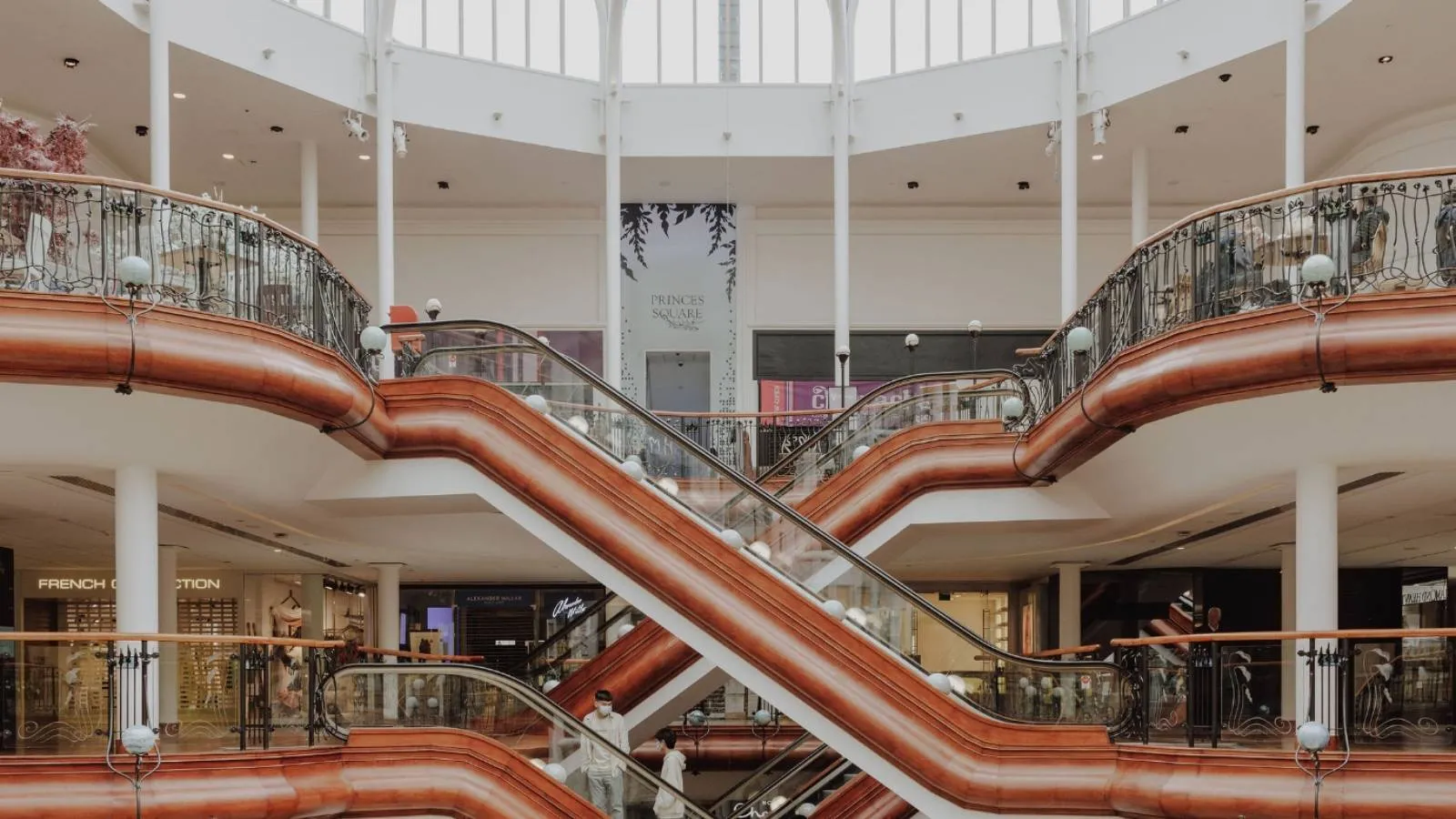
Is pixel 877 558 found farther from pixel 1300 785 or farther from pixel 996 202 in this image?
pixel 996 202

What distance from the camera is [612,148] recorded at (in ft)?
72.0

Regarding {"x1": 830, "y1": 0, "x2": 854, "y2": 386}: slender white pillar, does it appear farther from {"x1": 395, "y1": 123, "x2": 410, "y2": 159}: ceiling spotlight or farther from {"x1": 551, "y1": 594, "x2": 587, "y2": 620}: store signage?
{"x1": 551, "y1": 594, "x2": 587, "y2": 620}: store signage

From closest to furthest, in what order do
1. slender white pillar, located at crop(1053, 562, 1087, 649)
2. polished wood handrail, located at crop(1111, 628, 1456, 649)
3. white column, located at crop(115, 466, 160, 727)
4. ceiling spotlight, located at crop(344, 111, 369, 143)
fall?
1. polished wood handrail, located at crop(1111, 628, 1456, 649)
2. white column, located at crop(115, 466, 160, 727)
3. ceiling spotlight, located at crop(344, 111, 369, 143)
4. slender white pillar, located at crop(1053, 562, 1087, 649)

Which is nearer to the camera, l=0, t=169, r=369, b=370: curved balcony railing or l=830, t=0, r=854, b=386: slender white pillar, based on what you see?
l=0, t=169, r=369, b=370: curved balcony railing

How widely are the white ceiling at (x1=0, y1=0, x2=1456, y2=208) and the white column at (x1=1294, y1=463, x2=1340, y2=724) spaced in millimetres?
7109

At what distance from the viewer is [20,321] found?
9.95 metres

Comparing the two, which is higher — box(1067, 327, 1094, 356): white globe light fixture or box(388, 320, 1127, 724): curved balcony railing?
box(1067, 327, 1094, 356): white globe light fixture

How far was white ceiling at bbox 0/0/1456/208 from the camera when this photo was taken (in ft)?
56.5

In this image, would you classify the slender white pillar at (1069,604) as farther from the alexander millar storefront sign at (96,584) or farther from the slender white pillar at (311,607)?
the alexander millar storefront sign at (96,584)

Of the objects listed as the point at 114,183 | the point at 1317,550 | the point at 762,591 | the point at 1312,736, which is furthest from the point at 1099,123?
the point at 114,183

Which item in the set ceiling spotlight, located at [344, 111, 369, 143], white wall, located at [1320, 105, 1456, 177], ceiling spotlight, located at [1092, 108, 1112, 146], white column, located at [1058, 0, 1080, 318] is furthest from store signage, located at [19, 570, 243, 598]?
white wall, located at [1320, 105, 1456, 177]

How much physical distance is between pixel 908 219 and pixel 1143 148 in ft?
15.5

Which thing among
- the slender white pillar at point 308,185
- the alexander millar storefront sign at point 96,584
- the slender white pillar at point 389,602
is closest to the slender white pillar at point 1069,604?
the slender white pillar at point 389,602

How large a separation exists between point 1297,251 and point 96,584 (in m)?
19.7
